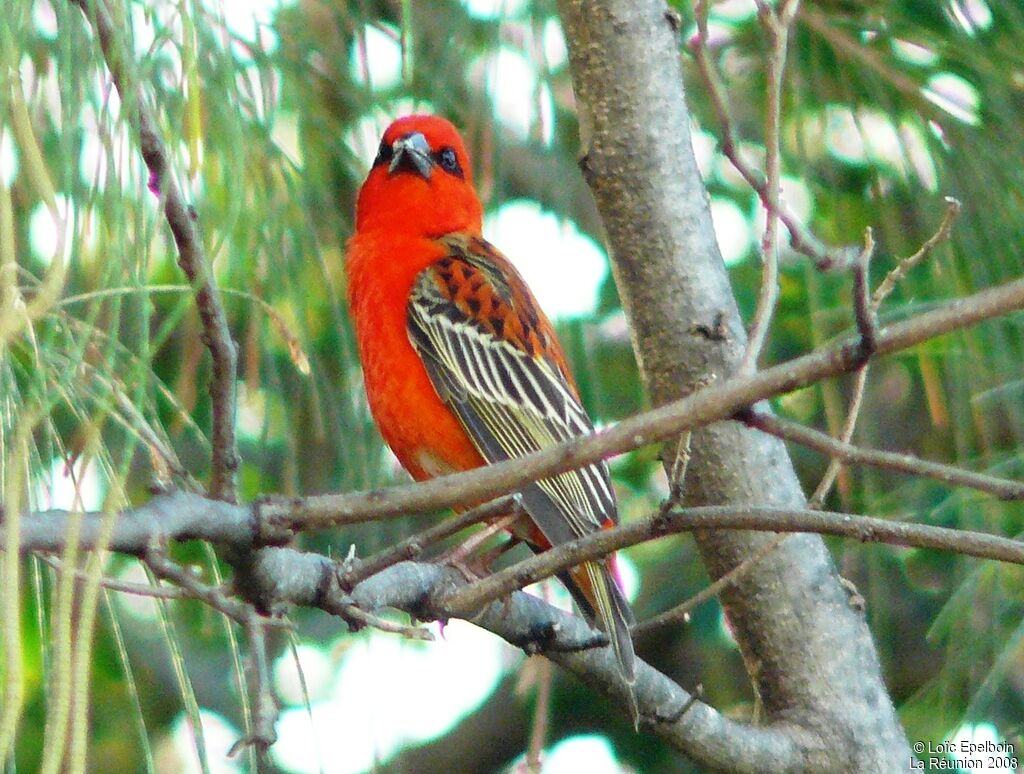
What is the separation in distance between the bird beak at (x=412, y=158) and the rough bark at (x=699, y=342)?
1467 millimetres

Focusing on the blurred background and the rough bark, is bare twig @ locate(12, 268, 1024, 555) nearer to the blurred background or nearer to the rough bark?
the blurred background

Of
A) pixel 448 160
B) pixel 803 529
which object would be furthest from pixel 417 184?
pixel 803 529

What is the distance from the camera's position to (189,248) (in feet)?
4.90

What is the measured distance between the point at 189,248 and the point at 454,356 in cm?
227

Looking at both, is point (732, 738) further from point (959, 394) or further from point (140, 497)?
point (140, 497)

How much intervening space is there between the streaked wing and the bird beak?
35 centimetres

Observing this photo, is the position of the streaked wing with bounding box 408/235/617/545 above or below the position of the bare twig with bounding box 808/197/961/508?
above

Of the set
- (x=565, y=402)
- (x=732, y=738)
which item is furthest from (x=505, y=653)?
(x=732, y=738)

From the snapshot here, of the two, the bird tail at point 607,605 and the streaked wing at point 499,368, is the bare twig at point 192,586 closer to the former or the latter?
the bird tail at point 607,605

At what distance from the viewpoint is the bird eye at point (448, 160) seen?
450 centimetres

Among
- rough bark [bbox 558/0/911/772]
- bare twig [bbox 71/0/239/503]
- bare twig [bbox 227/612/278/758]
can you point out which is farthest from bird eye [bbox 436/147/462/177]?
bare twig [bbox 227/612/278/758]

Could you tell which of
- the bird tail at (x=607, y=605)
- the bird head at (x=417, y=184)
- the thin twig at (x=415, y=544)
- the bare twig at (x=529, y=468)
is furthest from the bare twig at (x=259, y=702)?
the bird head at (x=417, y=184)

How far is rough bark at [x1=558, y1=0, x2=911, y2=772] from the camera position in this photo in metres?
2.75

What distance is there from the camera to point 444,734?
514 cm
